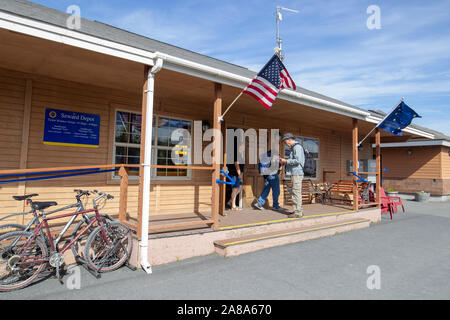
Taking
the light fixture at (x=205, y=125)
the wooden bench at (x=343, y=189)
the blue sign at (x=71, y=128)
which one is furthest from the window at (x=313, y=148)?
the blue sign at (x=71, y=128)

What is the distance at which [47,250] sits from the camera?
11.2ft

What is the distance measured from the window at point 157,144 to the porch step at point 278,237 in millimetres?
2313

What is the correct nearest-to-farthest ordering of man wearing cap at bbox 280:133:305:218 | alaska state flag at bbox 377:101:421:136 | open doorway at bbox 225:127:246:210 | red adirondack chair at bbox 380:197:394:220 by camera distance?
man wearing cap at bbox 280:133:305:218
open doorway at bbox 225:127:246:210
alaska state flag at bbox 377:101:421:136
red adirondack chair at bbox 380:197:394:220

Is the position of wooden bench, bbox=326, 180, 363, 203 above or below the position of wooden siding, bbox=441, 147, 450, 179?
below

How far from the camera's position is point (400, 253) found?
4.97m

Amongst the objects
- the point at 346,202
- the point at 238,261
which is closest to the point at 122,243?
the point at 238,261

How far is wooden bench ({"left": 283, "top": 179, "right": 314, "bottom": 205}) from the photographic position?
338 inches

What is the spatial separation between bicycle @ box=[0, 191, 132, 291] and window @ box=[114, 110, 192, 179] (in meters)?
1.99

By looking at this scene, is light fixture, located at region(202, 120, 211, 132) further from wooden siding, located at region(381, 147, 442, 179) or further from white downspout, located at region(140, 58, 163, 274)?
wooden siding, located at region(381, 147, 442, 179)

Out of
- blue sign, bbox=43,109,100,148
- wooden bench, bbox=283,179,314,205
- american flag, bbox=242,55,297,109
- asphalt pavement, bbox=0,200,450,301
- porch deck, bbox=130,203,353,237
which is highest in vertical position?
american flag, bbox=242,55,297,109

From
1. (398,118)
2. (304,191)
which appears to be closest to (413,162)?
(398,118)

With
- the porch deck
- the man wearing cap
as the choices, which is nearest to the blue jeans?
the porch deck
